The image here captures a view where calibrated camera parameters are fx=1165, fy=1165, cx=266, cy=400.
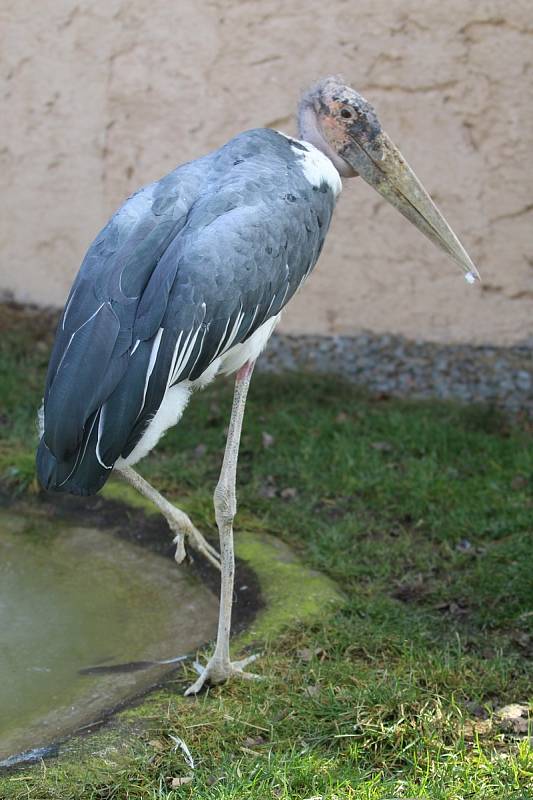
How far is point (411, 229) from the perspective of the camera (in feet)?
19.9

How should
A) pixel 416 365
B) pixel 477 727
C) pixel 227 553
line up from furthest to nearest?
1. pixel 416 365
2. pixel 227 553
3. pixel 477 727

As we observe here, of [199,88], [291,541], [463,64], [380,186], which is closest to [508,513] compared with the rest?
[291,541]

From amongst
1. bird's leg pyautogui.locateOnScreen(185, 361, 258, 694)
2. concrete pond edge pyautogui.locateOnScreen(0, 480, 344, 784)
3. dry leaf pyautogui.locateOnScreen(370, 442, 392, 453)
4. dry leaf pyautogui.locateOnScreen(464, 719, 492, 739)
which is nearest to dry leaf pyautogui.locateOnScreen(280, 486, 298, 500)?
concrete pond edge pyautogui.locateOnScreen(0, 480, 344, 784)

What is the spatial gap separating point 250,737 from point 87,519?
1.57m

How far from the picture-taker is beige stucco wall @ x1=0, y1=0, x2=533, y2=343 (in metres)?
5.86

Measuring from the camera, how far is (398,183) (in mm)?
3838

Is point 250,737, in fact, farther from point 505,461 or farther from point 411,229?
point 411,229

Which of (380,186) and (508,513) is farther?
(508,513)

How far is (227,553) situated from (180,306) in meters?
0.79

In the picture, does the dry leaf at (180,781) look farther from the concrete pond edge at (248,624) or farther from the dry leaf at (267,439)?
the dry leaf at (267,439)

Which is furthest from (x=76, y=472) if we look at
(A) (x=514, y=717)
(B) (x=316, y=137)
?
(B) (x=316, y=137)

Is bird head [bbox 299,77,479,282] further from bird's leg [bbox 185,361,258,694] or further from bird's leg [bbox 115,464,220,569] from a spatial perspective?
bird's leg [bbox 115,464,220,569]

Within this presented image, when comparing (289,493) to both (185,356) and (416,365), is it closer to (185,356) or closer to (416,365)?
(416,365)

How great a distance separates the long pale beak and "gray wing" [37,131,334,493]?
55 centimetres
